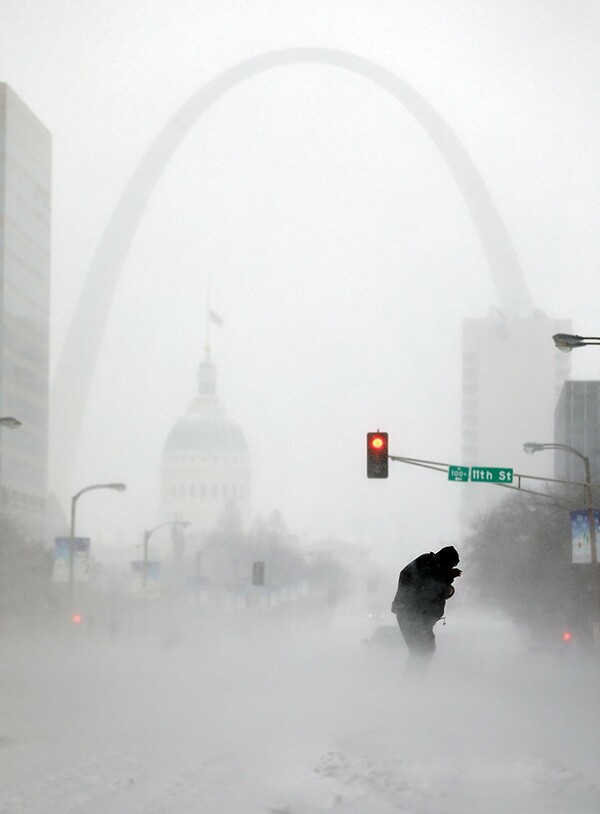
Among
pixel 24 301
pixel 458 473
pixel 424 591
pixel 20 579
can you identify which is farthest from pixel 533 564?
pixel 24 301

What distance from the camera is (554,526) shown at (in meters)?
75.5

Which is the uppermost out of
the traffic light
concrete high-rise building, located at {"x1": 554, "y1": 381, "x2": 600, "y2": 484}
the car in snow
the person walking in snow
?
concrete high-rise building, located at {"x1": 554, "y1": 381, "x2": 600, "y2": 484}

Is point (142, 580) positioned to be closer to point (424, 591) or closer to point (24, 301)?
point (24, 301)

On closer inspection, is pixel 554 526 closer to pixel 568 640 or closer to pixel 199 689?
pixel 568 640

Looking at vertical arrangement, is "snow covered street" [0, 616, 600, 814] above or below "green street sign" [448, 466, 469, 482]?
below

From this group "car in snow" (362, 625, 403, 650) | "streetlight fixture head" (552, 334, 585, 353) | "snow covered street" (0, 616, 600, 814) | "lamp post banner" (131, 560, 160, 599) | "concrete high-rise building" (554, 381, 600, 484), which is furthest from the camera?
"concrete high-rise building" (554, 381, 600, 484)

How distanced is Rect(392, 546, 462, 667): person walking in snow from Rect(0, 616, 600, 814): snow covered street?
101 centimetres

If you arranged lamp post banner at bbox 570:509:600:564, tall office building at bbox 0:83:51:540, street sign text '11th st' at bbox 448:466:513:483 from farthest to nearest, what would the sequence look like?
tall office building at bbox 0:83:51:540
lamp post banner at bbox 570:509:600:564
street sign text '11th st' at bbox 448:466:513:483

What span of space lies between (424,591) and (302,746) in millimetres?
3340

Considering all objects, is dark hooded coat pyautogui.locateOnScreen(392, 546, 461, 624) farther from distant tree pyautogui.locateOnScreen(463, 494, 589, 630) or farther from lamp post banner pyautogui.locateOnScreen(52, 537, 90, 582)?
lamp post banner pyautogui.locateOnScreen(52, 537, 90, 582)

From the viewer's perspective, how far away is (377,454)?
135 ft

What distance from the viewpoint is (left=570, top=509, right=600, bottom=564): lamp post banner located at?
53.3 m

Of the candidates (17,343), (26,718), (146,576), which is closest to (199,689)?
(26,718)

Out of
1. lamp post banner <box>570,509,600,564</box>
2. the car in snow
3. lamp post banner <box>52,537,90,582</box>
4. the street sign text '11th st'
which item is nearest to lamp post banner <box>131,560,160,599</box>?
lamp post banner <box>52,537,90,582</box>
